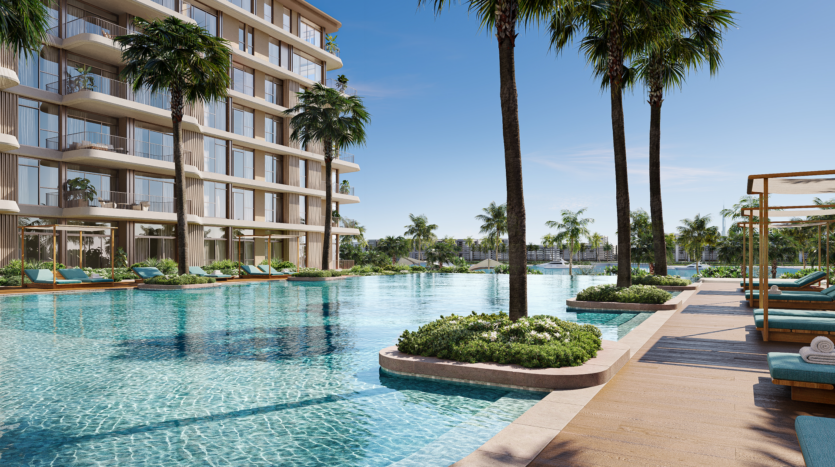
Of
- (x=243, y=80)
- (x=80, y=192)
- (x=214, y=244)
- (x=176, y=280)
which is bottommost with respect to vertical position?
(x=176, y=280)

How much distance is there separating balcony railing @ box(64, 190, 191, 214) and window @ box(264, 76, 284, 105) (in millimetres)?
11684

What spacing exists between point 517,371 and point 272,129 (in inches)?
1483

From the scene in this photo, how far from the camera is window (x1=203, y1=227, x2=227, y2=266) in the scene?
34.6 meters

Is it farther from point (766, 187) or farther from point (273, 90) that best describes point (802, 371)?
point (273, 90)

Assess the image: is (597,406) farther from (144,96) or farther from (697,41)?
(144,96)

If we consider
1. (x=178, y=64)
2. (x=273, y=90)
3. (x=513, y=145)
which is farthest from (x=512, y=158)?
(x=273, y=90)

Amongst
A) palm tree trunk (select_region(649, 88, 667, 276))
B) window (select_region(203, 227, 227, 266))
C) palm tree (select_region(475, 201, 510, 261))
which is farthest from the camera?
palm tree (select_region(475, 201, 510, 261))

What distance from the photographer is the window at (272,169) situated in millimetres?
39281

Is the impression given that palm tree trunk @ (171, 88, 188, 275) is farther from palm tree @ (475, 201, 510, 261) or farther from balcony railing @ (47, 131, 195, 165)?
palm tree @ (475, 201, 510, 261)

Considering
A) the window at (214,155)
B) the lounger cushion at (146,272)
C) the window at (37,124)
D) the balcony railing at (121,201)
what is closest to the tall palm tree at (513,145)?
the lounger cushion at (146,272)

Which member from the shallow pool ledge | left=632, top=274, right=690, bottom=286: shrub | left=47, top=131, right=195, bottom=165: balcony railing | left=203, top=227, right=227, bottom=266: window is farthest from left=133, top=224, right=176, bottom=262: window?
the shallow pool ledge

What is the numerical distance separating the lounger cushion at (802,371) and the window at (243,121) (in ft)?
120

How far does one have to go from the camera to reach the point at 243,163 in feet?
123

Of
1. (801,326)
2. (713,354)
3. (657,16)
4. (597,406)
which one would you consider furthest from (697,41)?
(597,406)
